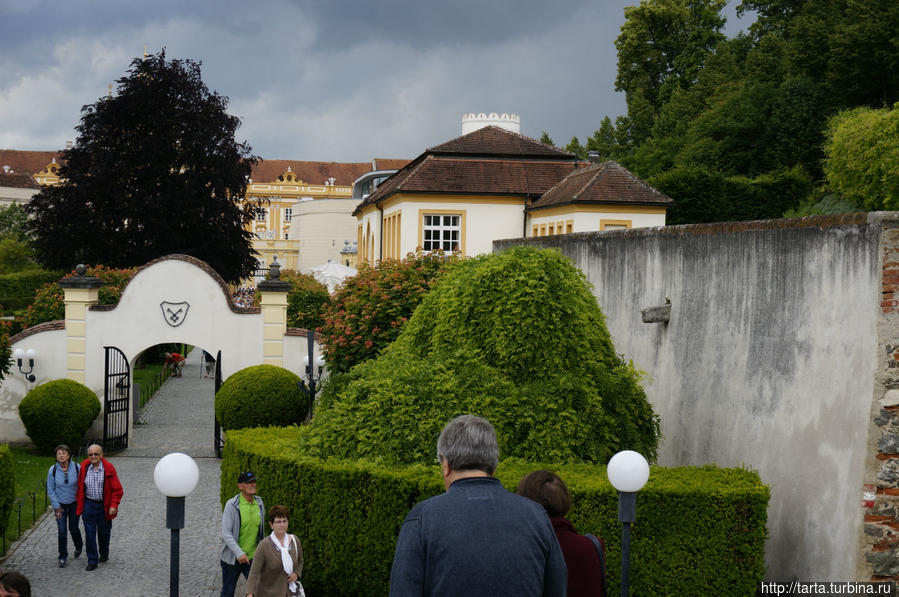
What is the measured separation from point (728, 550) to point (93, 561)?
25.7 ft

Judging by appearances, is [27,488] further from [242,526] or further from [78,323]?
[242,526]

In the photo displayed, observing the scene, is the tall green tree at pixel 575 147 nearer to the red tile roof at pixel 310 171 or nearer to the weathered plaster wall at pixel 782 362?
the red tile roof at pixel 310 171

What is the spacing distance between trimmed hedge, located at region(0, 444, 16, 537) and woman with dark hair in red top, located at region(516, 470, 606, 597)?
8730 millimetres

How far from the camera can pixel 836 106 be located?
4156 centimetres

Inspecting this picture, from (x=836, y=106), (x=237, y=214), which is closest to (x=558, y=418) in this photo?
(x=237, y=214)

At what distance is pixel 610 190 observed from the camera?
88.2 feet

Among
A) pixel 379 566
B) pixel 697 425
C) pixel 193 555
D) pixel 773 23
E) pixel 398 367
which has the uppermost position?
pixel 773 23

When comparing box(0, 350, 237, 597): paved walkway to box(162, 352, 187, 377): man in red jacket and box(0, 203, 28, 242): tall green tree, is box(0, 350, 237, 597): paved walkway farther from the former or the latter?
box(0, 203, 28, 242): tall green tree

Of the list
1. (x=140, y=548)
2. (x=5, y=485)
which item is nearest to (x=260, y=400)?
(x=140, y=548)

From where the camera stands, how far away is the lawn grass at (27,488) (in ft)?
45.3

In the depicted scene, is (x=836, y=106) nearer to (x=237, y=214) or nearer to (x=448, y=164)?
(x=448, y=164)

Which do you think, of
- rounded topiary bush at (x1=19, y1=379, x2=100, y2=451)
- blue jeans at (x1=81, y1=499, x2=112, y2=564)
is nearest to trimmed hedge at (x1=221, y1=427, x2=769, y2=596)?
blue jeans at (x1=81, y1=499, x2=112, y2=564)

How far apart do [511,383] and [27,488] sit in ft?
37.1

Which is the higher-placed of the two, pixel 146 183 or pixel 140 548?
pixel 146 183
